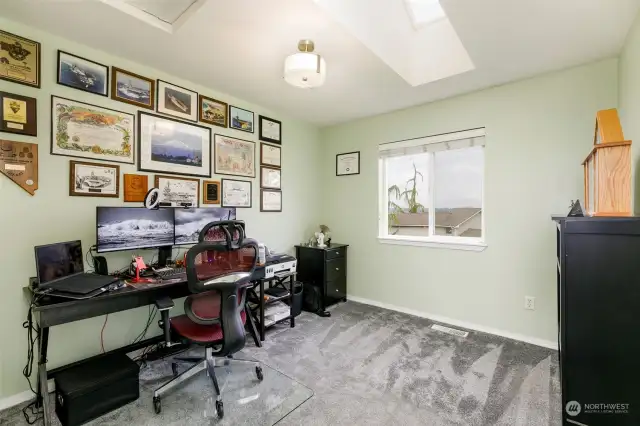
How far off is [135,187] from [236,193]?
1.00 meters

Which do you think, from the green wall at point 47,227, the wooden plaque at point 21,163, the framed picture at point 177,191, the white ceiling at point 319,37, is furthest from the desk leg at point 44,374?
the white ceiling at point 319,37

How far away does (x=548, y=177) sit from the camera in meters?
2.67

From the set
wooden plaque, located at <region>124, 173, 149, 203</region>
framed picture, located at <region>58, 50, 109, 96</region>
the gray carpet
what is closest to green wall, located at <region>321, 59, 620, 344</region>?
the gray carpet

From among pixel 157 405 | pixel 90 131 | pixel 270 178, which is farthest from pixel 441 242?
pixel 90 131

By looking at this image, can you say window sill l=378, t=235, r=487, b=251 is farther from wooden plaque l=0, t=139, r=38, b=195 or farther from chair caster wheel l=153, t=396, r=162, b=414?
wooden plaque l=0, t=139, r=38, b=195

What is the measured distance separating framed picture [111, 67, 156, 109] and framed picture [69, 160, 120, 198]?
0.58 metres

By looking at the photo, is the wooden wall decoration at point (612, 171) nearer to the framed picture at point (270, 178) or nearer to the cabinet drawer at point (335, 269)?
the cabinet drawer at point (335, 269)

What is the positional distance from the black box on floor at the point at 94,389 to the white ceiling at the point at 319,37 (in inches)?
89.0

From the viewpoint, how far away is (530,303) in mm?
2766

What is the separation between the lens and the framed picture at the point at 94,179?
7.24 ft

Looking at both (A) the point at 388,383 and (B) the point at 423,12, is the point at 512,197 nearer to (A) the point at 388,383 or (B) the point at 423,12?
(B) the point at 423,12

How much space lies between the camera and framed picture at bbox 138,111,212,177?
2.58 metres

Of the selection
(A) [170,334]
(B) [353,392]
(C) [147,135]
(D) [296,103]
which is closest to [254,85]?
(D) [296,103]

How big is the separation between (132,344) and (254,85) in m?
2.60
